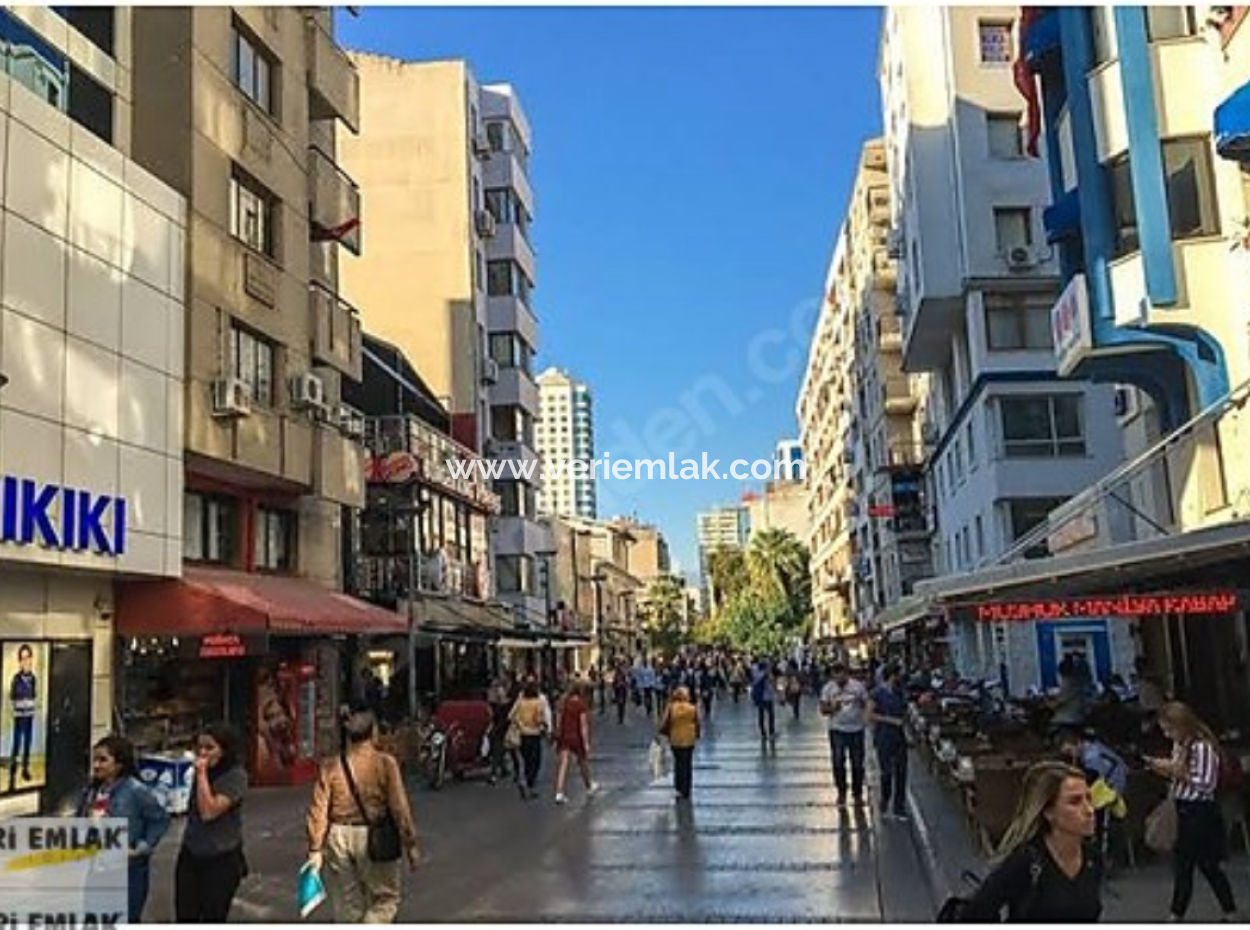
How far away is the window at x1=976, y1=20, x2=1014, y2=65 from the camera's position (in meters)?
39.2

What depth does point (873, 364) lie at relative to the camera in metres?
67.1

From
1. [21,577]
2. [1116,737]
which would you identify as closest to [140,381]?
[21,577]

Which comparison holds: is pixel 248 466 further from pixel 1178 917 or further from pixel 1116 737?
pixel 1178 917

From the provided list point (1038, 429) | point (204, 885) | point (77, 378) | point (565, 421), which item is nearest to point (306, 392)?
point (77, 378)

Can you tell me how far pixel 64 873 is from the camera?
8.35 metres

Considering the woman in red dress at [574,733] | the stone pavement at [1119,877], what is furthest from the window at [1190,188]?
the woman in red dress at [574,733]

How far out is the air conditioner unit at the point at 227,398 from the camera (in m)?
21.0

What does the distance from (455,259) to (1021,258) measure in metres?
19.3

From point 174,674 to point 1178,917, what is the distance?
16.4 m

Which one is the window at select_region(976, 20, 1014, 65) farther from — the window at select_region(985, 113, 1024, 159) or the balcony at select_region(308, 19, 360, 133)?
the balcony at select_region(308, 19, 360, 133)

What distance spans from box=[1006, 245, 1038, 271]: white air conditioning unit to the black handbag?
32771mm

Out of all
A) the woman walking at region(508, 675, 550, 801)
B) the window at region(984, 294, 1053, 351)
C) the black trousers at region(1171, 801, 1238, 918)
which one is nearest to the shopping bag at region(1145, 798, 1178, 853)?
the black trousers at region(1171, 801, 1238, 918)

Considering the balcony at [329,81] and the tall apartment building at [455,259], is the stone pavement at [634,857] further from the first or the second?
the tall apartment building at [455,259]

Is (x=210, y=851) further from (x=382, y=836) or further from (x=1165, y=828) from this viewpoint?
(x=1165, y=828)
